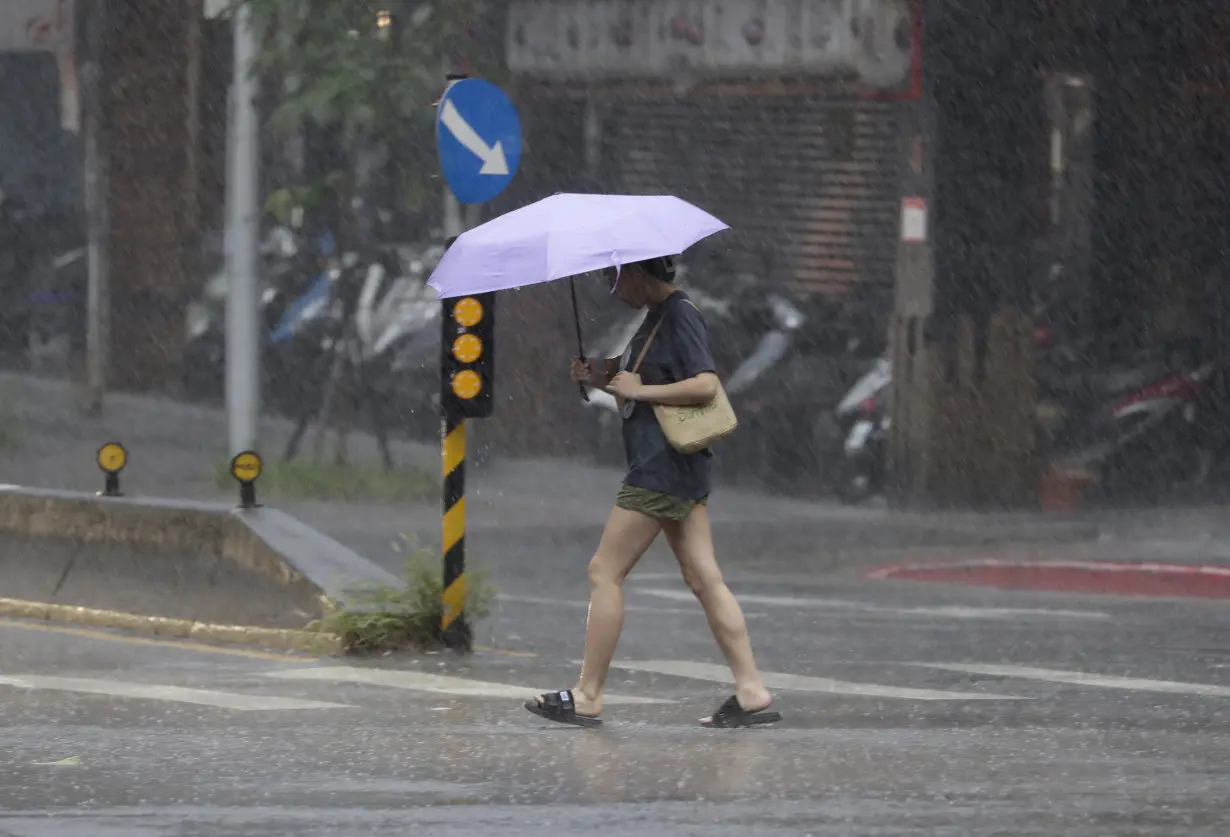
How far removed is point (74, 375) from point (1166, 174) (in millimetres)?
12084

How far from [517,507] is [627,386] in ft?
42.8

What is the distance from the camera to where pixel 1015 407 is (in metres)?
23.2

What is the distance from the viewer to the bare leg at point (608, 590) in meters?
9.62

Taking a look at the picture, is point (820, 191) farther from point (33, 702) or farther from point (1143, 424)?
point (33, 702)

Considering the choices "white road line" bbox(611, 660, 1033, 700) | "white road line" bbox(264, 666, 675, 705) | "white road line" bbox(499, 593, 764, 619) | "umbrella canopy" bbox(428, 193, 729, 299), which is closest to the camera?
"umbrella canopy" bbox(428, 193, 729, 299)

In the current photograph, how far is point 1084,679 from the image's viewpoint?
11.8m

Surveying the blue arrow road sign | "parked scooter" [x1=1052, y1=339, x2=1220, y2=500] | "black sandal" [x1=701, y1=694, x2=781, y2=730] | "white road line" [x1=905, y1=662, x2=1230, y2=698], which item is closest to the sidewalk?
"parked scooter" [x1=1052, y1=339, x2=1220, y2=500]

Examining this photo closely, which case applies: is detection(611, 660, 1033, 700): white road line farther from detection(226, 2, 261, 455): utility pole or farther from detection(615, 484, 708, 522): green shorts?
detection(226, 2, 261, 455): utility pole

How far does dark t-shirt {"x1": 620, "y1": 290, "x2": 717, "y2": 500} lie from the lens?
952 centimetres

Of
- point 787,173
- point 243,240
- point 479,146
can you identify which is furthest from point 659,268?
point 787,173

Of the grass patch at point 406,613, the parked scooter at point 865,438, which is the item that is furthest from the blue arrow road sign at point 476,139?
the parked scooter at point 865,438

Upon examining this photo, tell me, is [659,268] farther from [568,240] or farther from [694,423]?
[694,423]

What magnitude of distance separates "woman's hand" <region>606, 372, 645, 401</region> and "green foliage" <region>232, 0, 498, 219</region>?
12.6m

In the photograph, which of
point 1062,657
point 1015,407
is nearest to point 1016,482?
point 1015,407
